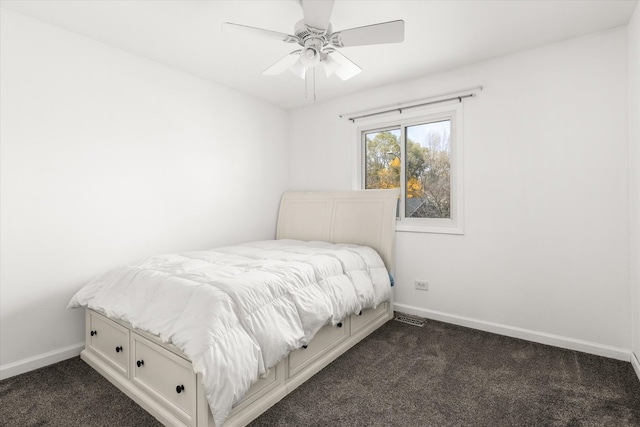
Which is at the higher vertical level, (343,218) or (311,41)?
(311,41)

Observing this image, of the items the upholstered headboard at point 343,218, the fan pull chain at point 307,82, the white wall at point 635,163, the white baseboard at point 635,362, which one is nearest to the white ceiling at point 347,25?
the white wall at point 635,163

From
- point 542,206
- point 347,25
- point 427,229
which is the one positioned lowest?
point 427,229

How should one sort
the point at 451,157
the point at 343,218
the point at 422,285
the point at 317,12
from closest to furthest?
1. the point at 317,12
2. the point at 451,157
3. the point at 422,285
4. the point at 343,218

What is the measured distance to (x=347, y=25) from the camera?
2.37m

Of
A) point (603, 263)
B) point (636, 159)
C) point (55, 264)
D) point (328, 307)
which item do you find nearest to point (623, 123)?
point (636, 159)

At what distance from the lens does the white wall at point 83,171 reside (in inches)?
88.1

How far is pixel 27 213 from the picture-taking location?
2277 millimetres

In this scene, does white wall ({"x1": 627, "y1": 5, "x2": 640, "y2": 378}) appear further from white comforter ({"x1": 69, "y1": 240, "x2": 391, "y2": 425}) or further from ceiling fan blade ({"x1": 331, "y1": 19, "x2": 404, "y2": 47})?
white comforter ({"x1": 69, "y1": 240, "x2": 391, "y2": 425})

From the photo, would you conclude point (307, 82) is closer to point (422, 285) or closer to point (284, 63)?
point (284, 63)

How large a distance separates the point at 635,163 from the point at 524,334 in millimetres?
1533

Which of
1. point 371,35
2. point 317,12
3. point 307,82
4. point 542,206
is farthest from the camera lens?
point 307,82

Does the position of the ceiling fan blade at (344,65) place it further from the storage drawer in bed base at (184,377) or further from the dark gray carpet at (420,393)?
the dark gray carpet at (420,393)

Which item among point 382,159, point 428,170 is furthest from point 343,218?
point 428,170

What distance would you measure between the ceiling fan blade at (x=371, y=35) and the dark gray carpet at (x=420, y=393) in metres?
2.18
